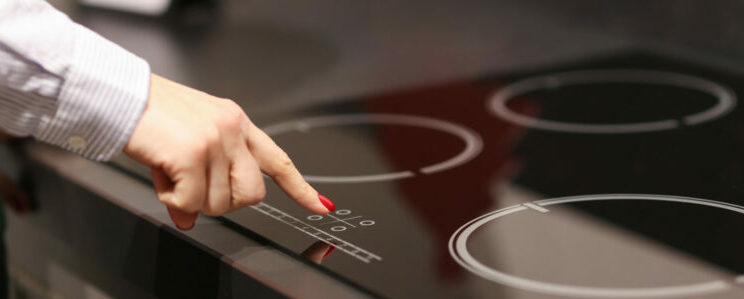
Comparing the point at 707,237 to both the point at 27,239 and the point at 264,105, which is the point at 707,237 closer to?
the point at 264,105

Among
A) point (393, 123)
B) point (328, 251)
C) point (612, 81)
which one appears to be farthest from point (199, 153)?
point (612, 81)

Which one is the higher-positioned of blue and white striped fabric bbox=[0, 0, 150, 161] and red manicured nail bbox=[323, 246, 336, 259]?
blue and white striped fabric bbox=[0, 0, 150, 161]

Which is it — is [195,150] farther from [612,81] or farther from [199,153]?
[612,81]

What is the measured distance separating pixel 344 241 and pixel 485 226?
99mm

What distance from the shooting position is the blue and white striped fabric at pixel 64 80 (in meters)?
0.45

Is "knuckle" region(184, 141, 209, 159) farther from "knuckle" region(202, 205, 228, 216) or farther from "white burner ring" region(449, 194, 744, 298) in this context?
"white burner ring" region(449, 194, 744, 298)

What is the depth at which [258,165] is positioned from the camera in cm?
49

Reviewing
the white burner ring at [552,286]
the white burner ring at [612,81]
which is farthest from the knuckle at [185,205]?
the white burner ring at [612,81]

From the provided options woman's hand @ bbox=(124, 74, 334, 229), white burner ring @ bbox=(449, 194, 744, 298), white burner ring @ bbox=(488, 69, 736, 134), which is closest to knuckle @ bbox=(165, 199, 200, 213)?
woman's hand @ bbox=(124, 74, 334, 229)

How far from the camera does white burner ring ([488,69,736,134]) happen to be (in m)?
0.78

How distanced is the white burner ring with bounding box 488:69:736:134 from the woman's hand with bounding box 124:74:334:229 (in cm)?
39

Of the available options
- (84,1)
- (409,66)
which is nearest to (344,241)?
(409,66)

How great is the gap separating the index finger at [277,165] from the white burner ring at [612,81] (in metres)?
0.35

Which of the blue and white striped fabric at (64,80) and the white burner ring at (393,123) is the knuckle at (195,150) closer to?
the blue and white striped fabric at (64,80)
